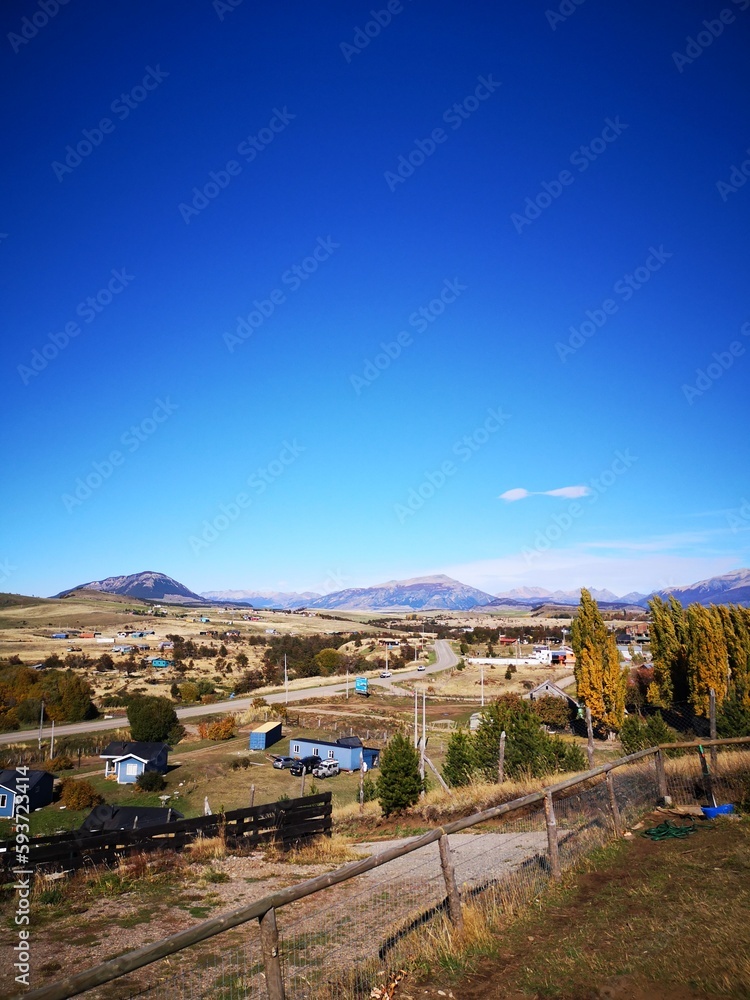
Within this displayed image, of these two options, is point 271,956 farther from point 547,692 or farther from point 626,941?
point 547,692

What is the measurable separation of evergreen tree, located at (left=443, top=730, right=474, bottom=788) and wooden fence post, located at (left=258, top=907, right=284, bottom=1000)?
63.0ft

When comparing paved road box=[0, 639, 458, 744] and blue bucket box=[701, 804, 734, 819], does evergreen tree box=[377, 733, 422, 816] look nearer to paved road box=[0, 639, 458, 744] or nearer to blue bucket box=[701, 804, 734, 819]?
blue bucket box=[701, 804, 734, 819]

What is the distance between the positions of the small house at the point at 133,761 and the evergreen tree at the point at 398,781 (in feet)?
93.7

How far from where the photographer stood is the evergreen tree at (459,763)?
75.1 ft

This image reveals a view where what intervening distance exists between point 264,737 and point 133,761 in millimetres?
10862

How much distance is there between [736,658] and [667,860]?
3665 cm

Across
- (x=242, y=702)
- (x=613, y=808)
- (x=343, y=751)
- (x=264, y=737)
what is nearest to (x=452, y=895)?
(x=613, y=808)

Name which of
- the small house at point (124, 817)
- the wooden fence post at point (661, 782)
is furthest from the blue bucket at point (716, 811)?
the small house at point (124, 817)

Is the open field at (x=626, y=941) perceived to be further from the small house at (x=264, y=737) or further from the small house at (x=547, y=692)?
the small house at (x=547, y=692)

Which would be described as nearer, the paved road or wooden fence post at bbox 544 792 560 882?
wooden fence post at bbox 544 792 560 882

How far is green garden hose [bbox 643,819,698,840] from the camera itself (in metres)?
9.88

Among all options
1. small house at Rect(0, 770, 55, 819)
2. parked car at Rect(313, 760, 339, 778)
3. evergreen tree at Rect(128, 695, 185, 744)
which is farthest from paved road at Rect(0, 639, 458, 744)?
parked car at Rect(313, 760, 339, 778)

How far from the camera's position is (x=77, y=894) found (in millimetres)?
11078

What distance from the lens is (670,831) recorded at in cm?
1003
